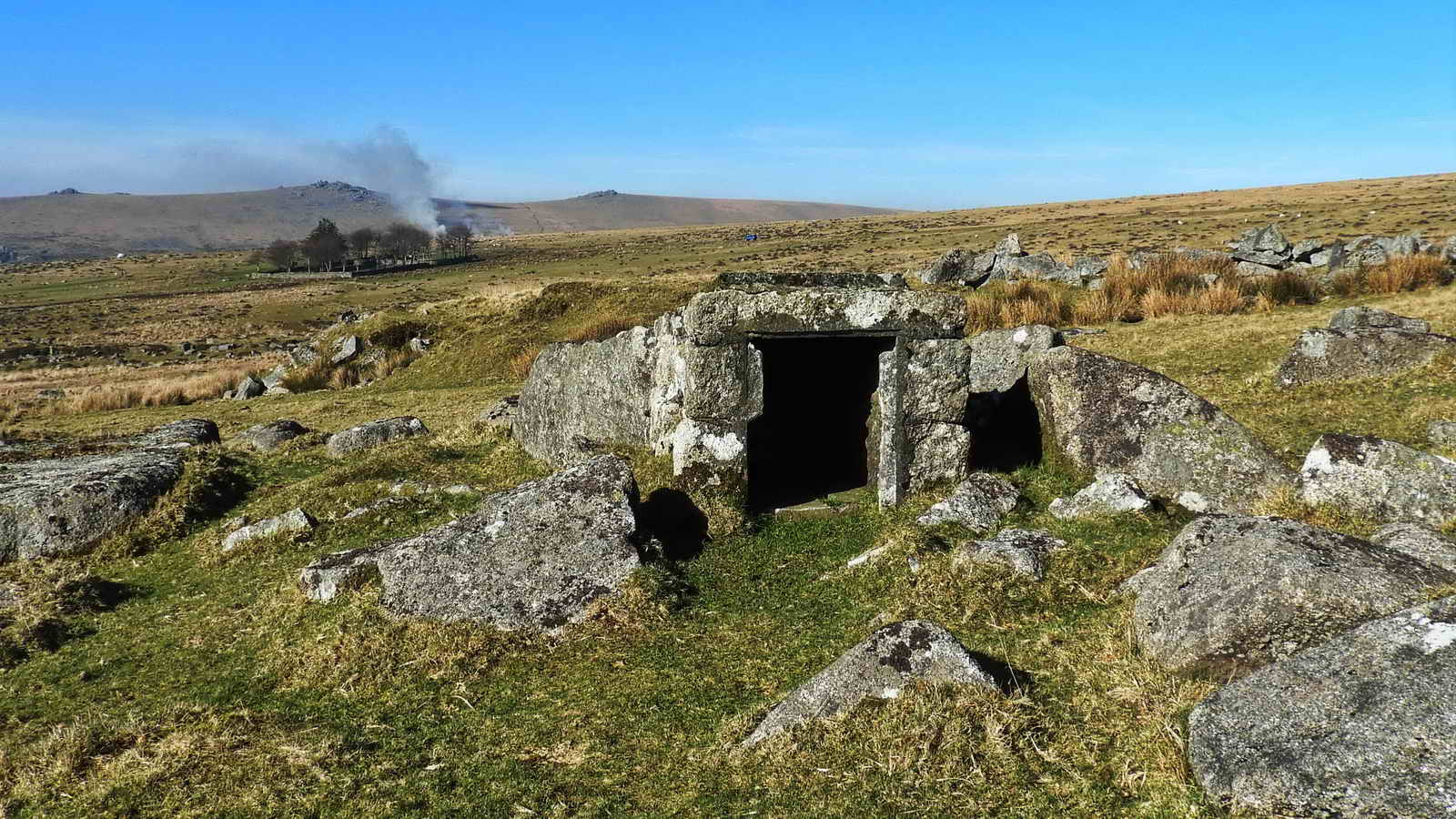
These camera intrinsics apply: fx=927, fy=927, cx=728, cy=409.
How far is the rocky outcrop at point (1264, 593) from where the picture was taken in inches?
214

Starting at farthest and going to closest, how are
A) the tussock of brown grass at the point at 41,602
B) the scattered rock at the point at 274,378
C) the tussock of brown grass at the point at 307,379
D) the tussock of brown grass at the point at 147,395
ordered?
the scattered rock at the point at 274,378
the tussock of brown grass at the point at 307,379
the tussock of brown grass at the point at 147,395
the tussock of brown grass at the point at 41,602

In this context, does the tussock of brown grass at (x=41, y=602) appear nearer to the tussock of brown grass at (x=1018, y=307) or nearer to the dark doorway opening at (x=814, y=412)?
the dark doorway opening at (x=814, y=412)

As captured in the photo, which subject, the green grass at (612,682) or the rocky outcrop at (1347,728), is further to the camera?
the green grass at (612,682)

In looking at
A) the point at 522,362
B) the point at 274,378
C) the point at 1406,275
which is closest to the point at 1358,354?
the point at 1406,275

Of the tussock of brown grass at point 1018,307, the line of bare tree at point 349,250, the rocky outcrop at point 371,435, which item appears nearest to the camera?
the rocky outcrop at point 371,435

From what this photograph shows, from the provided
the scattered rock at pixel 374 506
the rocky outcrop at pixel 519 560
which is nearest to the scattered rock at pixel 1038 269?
the scattered rock at pixel 374 506

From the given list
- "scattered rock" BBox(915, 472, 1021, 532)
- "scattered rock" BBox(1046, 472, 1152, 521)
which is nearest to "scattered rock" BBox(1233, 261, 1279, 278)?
"scattered rock" BBox(1046, 472, 1152, 521)

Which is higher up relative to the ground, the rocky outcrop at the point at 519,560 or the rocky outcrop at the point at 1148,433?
the rocky outcrop at the point at 1148,433

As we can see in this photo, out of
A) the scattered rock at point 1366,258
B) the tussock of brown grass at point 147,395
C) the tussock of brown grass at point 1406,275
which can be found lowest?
the tussock of brown grass at point 147,395

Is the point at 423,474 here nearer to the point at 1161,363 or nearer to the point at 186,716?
the point at 186,716

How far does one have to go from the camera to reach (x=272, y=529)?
1036cm

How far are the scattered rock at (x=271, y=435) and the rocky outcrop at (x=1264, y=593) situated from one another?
1311 centimetres

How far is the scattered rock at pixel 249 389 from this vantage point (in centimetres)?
2312

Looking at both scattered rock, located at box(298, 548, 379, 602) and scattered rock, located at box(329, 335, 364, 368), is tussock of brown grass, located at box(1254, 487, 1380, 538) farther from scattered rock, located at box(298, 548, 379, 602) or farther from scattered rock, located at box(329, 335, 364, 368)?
scattered rock, located at box(329, 335, 364, 368)
